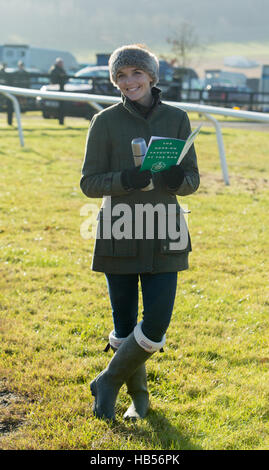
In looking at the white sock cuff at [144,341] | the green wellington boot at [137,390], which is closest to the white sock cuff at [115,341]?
the green wellington boot at [137,390]

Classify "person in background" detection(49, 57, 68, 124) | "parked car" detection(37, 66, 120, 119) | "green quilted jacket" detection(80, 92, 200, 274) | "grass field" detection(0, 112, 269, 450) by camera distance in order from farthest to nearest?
"parked car" detection(37, 66, 120, 119)
"person in background" detection(49, 57, 68, 124)
"grass field" detection(0, 112, 269, 450)
"green quilted jacket" detection(80, 92, 200, 274)

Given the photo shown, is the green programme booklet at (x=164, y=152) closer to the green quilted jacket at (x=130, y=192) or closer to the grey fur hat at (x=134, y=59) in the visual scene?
the green quilted jacket at (x=130, y=192)

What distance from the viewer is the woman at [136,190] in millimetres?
3037

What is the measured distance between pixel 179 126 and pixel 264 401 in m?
1.63

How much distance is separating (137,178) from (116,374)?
108 cm

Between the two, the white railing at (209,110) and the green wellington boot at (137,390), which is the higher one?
the white railing at (209,110)

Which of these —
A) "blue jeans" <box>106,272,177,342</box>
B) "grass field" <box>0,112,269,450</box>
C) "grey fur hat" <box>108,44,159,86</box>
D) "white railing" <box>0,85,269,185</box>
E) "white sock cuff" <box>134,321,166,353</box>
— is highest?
"grey fur hat" <box>108,44,159,86</box>

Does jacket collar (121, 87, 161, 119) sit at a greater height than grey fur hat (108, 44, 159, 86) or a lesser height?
lesser

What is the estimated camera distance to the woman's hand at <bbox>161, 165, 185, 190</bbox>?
295cm

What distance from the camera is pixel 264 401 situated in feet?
11.6

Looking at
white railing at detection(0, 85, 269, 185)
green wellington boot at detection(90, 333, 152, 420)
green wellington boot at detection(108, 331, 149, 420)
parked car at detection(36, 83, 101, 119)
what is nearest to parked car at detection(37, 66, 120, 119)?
parked car at detection(36, 83, 101, 119)

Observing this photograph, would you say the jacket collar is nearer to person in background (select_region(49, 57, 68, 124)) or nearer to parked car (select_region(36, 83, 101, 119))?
person in background (select_region(49, 57, 68, 124))

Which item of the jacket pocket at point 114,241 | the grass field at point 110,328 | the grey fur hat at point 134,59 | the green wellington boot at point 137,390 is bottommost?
the grass field at point 110,328

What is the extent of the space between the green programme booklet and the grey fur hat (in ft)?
1.41
